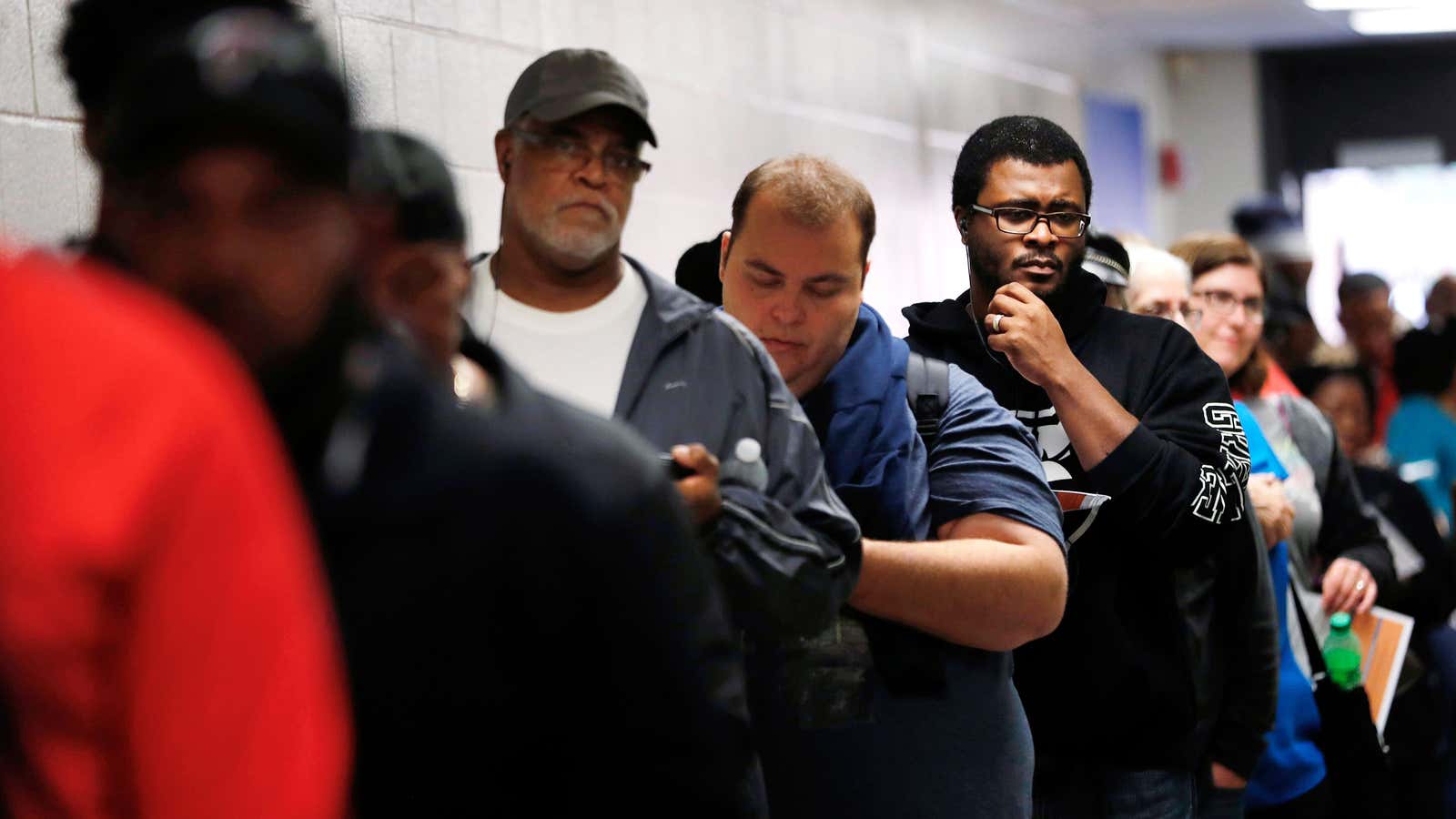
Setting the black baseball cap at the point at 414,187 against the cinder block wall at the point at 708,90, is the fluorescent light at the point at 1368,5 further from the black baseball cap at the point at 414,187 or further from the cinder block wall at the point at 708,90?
the black baseball cap at the point at 414,187

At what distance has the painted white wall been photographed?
945cm

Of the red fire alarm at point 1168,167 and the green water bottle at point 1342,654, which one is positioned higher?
the red fire alarm at point 1168,167

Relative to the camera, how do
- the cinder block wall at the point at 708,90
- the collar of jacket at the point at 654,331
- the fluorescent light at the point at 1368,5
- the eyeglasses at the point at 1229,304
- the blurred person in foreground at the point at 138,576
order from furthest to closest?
the fluorescent light at the point at 1368,5
the eyeglasses at the point at 1229,304
the cinder block wall at the point at 708,90
the collar of jacket at the point at 654,331
the blurred person in foreground at the point at 138,576

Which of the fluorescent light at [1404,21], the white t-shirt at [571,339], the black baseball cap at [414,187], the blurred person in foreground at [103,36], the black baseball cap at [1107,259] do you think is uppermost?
the fluorescent light at [1404,21]

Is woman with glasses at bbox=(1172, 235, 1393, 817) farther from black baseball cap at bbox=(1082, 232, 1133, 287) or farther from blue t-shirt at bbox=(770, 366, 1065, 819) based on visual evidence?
blue t-shirt at bbox=(770, 366, 1065, 819)

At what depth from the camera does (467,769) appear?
1.01m

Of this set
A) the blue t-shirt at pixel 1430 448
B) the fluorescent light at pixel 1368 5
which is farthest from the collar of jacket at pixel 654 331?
the fluorescent light at pixel 1368 5

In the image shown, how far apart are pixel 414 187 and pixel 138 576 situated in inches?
20.8

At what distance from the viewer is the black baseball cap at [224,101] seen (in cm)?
84

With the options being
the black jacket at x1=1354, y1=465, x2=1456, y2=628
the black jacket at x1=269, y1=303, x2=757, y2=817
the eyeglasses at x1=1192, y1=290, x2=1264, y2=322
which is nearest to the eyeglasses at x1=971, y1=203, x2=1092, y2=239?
the eyeglasses at x1=1192, y1=290, x2=1264, y2=322

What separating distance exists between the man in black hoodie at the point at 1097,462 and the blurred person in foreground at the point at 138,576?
1.67 meters

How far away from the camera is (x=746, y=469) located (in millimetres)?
1622

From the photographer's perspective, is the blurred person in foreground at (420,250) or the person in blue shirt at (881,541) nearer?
the blurred person in foreground at (420,250)

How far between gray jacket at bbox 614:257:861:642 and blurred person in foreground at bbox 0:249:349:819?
0.80 metres
